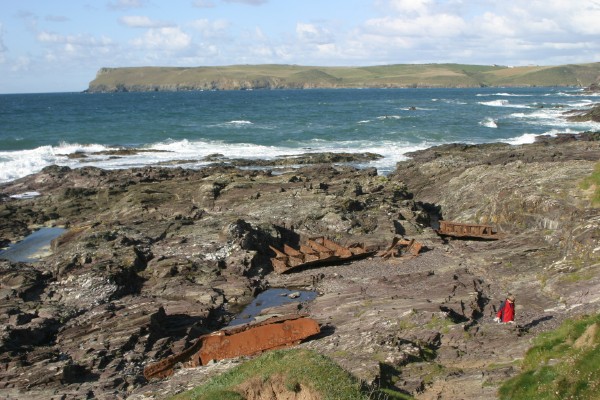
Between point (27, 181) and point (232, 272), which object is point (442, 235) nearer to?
point (232, 272)

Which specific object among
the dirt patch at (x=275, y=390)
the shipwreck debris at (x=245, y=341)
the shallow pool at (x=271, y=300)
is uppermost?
the dirt patch at (x=275, y=390)

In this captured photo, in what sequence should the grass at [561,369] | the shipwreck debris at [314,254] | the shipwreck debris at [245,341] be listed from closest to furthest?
the grass at [561,369], the shipwreck debris at [245,341], the shipwreck debris at [314,254]

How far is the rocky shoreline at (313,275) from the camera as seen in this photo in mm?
19641

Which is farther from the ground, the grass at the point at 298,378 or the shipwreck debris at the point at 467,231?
the grass at the point at 298,378

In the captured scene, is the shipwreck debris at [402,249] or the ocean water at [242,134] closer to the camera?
the shipwreck debris at [402,249]

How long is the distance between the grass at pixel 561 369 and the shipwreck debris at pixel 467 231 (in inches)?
701

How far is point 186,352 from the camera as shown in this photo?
71.4ft

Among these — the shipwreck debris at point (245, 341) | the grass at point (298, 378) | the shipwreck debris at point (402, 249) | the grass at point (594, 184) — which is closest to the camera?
the grass at point (298, 378)

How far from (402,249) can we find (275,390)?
20.3m

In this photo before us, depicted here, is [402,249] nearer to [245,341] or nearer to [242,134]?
[245,341]

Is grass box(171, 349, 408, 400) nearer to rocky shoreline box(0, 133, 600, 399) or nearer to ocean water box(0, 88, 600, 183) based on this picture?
rocky shoreline box(0, 133, 600, 399)

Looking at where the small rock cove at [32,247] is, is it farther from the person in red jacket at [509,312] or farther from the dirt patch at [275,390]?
the person in red jacket at [509,312]

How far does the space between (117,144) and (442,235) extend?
206 ft

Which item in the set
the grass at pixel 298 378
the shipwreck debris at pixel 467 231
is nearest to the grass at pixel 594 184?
the shipwreck debris at pixel 467 231
